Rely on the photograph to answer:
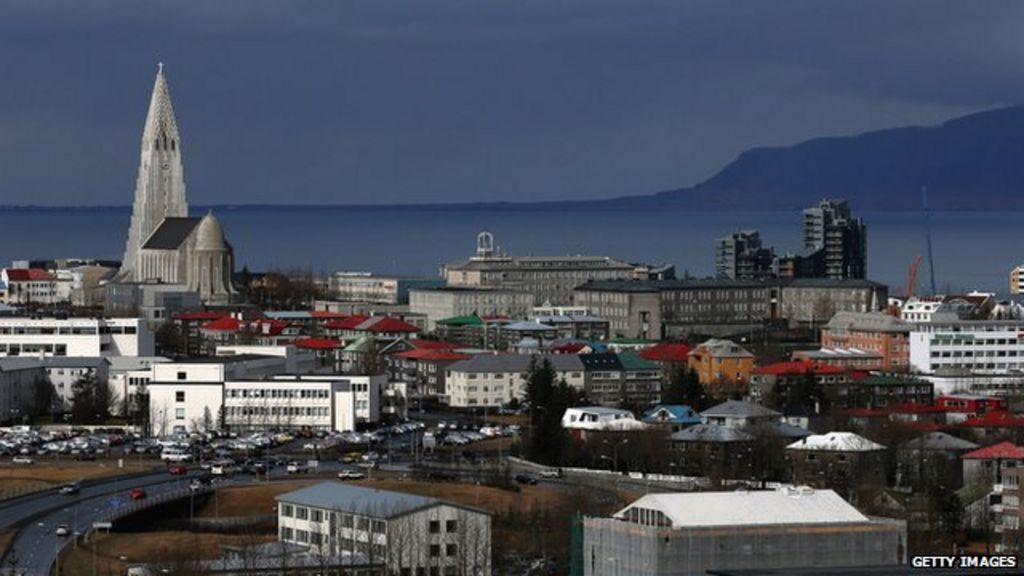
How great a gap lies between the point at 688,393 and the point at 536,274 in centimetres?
3395

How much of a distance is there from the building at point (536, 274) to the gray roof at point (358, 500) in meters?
46.0

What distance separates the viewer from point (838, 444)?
3844cm

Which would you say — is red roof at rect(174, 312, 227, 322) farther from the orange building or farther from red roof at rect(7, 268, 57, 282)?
red roof at rect(7, 268, 57, 282)

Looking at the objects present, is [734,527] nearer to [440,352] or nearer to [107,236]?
[440,352]

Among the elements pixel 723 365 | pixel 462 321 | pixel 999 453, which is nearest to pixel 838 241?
pixel 462 321

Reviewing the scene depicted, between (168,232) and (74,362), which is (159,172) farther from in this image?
(74,362)

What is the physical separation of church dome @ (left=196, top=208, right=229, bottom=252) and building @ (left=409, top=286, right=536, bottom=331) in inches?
221

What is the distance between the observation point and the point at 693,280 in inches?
2970

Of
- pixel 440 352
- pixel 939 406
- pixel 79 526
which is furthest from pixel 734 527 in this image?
pixel 440 352

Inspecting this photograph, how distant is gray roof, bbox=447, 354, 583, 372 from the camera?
170ft

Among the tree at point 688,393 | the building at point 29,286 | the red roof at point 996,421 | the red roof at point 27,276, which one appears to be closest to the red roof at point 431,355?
the tree at point 688,393

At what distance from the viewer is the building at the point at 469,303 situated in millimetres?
72062

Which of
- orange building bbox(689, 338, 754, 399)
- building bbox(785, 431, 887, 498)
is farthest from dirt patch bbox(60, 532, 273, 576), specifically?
orange building bbox(689, 338, 754, 399)

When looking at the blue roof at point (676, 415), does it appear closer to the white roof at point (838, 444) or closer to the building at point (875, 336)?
the white roof at point (838, 444)
